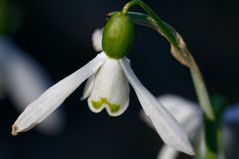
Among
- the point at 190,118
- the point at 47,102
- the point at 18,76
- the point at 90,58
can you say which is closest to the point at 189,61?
the point at 47,102

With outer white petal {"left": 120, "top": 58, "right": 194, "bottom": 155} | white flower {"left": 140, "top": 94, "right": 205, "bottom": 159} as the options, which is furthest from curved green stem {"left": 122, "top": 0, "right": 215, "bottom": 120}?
white flower {"left": 140, "top": 94, "right": 205, "bottom": 159}

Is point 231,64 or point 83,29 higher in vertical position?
point 83,29

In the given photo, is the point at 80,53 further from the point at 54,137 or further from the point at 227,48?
the point at 227,48

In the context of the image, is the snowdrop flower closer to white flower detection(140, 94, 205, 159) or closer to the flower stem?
the flower stem

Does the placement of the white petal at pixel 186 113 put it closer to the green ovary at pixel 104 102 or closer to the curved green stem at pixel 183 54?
the curved green stem at pixel 183 54

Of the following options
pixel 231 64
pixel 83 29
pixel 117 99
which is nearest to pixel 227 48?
pixel 231 64

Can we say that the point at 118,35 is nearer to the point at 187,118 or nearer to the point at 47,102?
the point at 47,102
